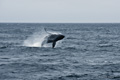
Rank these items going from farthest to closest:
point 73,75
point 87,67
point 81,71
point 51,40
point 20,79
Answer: point 51,40 < point 87,67 < point 81,71 < point 73,75 < point 20,79

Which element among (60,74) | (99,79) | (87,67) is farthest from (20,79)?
(87,67)

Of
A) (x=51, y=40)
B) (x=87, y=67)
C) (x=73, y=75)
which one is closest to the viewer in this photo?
(x=73, y=75)

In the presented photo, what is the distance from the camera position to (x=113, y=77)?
26.1m

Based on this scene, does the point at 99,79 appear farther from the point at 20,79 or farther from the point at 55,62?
the point at 55,62

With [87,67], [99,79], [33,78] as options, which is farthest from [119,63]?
[33,78]

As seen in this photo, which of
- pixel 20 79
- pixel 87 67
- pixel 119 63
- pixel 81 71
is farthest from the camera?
pixel 119 63

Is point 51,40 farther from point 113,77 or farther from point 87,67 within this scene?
point 113,77

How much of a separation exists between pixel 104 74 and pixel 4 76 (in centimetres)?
818

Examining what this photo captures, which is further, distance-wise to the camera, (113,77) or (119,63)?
(119,63)

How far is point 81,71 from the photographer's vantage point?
28422 mm

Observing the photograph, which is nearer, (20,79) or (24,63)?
(20,79)

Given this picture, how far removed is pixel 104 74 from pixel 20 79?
7.08 m

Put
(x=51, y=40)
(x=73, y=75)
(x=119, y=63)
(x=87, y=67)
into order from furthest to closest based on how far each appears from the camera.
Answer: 1. (x=51, y=40)
2. (x=119, y=63)
3. (x=87, y=67)
4. (x=73, y=75)

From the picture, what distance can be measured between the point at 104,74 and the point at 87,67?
360cm
